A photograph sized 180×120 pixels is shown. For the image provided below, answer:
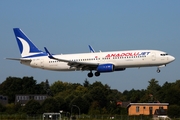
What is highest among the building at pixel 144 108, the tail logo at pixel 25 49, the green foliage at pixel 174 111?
the tail logo at pixel 25 49

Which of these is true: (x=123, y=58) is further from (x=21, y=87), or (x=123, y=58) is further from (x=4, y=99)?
(x=21, y=87)

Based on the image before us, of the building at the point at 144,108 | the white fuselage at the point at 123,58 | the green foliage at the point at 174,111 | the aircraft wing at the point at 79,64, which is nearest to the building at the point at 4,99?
the building at the point at 144,108

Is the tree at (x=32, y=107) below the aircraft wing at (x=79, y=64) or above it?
below

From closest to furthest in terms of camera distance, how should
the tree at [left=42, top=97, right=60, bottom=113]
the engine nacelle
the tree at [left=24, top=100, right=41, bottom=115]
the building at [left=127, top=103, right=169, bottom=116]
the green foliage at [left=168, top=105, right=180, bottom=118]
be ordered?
1. the engine nacelle
2. the green foliage at [left=168, top=105, right=180, bottom=118]
3. the tree at [left=42, top=97, right=60, bottom=113]
4. the tree at [left=24, top=100, right=41, bottom=115]
5. the building at [left=127, top=103, right=169, bottom=116]

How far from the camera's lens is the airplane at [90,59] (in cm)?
8425

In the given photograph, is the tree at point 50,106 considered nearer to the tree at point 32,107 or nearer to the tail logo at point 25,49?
the tree at point 32,107

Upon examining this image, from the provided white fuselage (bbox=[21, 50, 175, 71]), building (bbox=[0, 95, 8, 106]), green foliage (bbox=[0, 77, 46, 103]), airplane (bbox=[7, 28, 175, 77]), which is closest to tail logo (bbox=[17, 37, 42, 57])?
airplane (bbox=[7, 28, 175, 77])

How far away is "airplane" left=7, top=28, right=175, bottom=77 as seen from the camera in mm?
84250

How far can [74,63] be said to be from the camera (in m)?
88.4

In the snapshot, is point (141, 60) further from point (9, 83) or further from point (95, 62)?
point (9, 83)

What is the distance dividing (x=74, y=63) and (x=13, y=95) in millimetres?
71694

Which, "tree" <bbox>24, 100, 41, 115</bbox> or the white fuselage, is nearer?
the white fuselage

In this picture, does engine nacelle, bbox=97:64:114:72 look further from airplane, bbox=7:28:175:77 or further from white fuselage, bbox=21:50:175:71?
white fuselage, bbox=21:50:175:71

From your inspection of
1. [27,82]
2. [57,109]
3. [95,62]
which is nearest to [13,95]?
[27,82]
